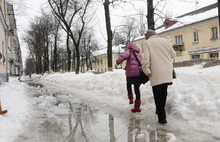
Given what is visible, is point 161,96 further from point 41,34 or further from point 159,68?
point 41,34

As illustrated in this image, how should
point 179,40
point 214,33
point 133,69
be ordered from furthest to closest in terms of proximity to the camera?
point 179,40 → point 214,33 → point 133,69

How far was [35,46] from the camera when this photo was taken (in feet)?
120

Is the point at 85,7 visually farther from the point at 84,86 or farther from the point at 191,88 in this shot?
the point at 191,88

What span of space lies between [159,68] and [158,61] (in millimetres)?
148

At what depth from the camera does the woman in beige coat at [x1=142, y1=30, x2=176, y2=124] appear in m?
3.65

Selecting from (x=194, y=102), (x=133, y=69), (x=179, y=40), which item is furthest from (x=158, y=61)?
(x=179, y=40)

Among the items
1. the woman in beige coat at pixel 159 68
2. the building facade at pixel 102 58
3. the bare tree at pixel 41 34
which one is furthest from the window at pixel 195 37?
the woman in beige coat at pixel 159 68

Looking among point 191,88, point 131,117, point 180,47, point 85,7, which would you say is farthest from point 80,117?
point 180,47

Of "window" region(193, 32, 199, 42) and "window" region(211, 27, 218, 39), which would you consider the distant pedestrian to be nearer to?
"window" region(211, 27, 218, 39)

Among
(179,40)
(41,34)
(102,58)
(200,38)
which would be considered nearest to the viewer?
(200,38)

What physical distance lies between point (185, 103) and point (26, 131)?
3476 mm

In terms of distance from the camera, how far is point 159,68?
3.68 m

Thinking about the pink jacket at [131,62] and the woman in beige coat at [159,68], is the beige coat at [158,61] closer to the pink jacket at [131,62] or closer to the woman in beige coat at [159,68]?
the woman in beige coat at [159,68]

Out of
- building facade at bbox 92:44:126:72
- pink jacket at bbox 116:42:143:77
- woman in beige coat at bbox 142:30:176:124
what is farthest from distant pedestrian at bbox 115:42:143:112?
building facade at bbox 92:44:126:72
